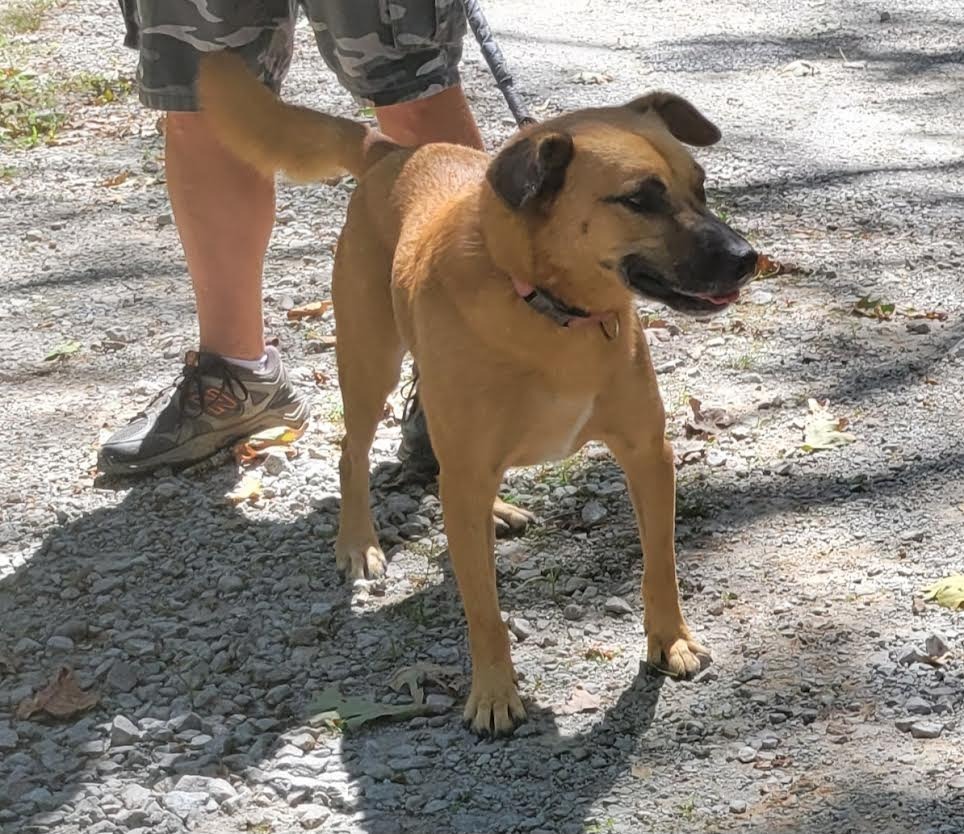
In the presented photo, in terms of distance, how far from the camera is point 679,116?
357 cm

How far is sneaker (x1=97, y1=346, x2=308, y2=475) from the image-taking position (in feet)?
15.5

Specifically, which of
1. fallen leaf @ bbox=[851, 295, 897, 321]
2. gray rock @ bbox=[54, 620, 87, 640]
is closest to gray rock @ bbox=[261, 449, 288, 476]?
gray rock @ bbox=[54, 620, 87, 640]

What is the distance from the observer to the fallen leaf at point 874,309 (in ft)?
17.3

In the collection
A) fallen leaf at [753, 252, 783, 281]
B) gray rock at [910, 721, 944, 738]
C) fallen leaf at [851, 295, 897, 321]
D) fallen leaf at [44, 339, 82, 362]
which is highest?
gray rock at [910, 721, 944, 738]

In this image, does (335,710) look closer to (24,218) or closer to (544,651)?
(544,651)

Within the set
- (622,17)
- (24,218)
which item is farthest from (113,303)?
(622,17)

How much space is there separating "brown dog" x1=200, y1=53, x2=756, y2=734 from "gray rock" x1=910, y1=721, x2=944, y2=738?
54cm

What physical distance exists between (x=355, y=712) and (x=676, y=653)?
77 cm

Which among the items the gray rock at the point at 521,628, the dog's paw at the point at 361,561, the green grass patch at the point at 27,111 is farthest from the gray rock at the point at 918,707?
the green grass patch at the point at 27,111

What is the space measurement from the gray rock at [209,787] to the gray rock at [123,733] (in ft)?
0.73

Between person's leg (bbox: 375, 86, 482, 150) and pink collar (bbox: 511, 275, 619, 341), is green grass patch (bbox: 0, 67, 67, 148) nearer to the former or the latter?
person's leg (bbox: 375, 86, 482, 150)

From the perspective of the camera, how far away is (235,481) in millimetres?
4723

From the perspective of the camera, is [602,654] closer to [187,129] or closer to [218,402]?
[218,402]

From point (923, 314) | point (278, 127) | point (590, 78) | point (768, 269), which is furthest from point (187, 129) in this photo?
point (590, 78)
